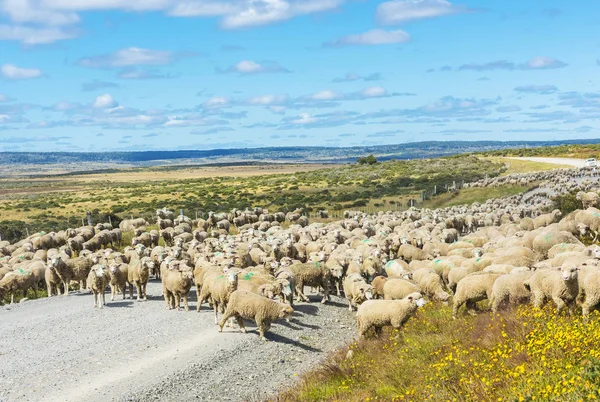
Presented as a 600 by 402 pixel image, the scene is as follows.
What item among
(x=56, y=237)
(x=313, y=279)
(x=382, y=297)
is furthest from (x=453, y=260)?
(x=56, y=237)

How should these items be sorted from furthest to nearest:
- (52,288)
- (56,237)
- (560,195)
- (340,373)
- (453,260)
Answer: (560,195)
(56,237)
(52,288)
(453,260)
(340,373)

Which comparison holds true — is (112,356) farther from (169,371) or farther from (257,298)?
(257,298)

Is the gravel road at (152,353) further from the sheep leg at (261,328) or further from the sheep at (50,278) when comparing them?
the sheep at (50,278)

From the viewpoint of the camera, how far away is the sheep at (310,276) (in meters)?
22.0

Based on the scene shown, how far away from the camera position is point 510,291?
1581 centimetres

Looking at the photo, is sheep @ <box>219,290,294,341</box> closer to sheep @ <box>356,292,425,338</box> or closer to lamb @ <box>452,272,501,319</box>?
sheep @ <box>356,292,425,338</box>

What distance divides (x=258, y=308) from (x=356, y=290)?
4.11 metres

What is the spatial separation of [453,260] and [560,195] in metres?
29.2

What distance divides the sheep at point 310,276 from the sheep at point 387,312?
580 cm

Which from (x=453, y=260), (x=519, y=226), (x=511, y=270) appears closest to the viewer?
(x=511, y=270)

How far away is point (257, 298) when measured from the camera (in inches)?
675

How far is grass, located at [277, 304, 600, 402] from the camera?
31.2 feet

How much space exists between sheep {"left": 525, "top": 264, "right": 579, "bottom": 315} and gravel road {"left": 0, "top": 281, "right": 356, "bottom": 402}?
5.65m

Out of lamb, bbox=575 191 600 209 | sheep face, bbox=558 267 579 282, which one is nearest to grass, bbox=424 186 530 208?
lamb, bbox=575 191 600 209
